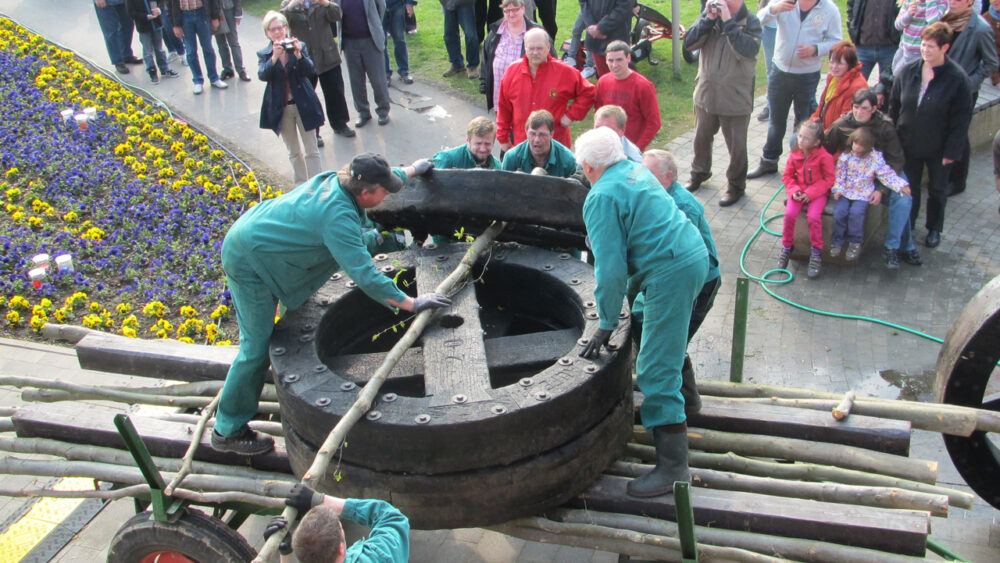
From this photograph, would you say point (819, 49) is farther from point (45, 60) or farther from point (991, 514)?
point (45, 60)

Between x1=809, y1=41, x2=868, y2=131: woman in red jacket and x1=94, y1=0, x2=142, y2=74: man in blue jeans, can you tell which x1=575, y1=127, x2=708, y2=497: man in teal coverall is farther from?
x1=94, y1=0, x2=142, y2=74: man in blue jeans

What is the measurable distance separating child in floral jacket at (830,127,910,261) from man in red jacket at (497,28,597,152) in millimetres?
1962

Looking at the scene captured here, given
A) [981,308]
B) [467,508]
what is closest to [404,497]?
[467,508]

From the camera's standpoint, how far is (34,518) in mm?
4621

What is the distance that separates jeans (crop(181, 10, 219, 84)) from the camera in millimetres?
10523

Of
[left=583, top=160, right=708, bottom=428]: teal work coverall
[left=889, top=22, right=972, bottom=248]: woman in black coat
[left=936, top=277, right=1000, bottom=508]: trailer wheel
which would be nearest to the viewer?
[left=583, top=160, right=708, bottom=428]: teal work coverall

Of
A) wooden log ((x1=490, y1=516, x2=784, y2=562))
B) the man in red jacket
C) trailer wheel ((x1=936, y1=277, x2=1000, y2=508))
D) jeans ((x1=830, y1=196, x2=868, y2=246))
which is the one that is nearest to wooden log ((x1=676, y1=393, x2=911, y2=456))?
trailer wheel ((x1=936, y1=277, x2=1000, y2=508))

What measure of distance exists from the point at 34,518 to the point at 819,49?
6.71 meters

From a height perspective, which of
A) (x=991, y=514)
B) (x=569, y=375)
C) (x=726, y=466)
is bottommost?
(x=991, y=514)

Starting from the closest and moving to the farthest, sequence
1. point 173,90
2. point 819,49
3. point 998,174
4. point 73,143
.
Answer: point 998,174 < point 819,49 < point 73,143 < point 173,90

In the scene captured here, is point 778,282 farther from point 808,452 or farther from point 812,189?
point 808,452

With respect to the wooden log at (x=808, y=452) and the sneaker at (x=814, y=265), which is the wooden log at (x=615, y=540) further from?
the sneaker at (x=814, y=265)

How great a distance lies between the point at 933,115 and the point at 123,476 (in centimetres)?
589

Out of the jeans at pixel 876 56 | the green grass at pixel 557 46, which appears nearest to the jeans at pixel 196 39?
the green grass at pixel 557 46
